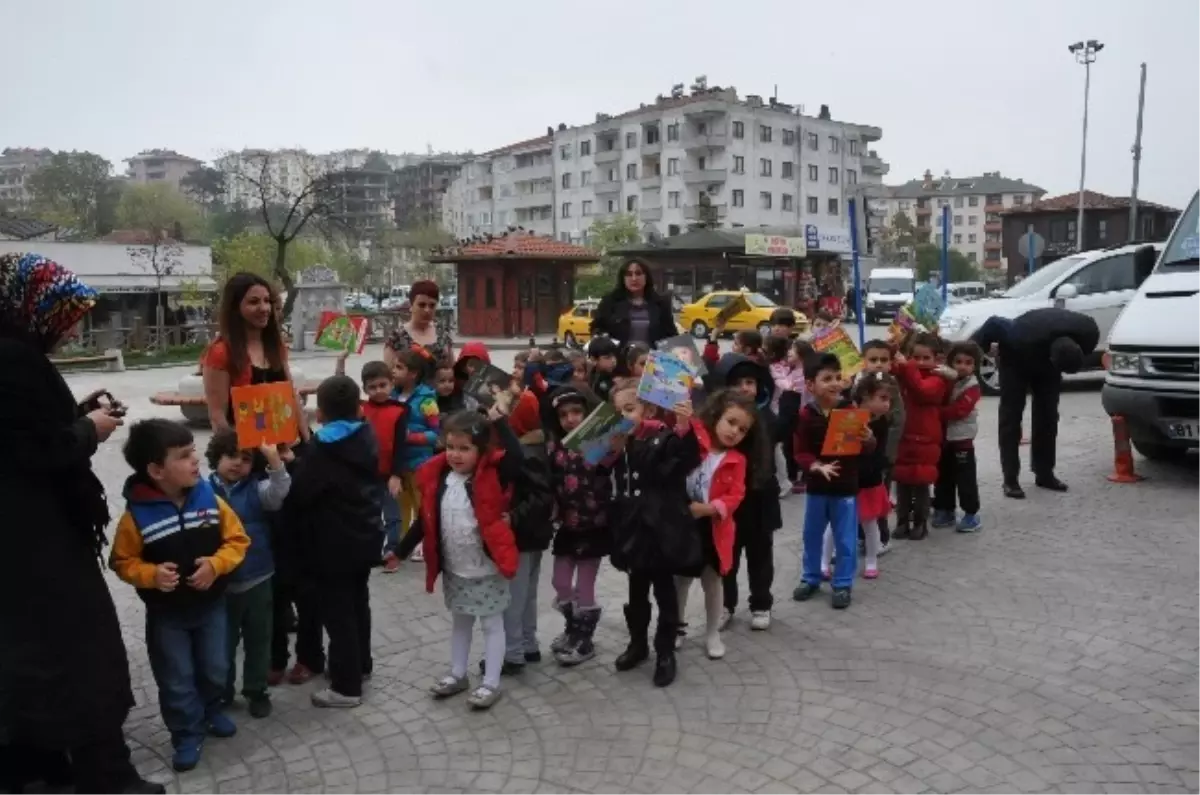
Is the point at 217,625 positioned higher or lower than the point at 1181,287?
lower

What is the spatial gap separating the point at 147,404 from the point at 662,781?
15.6 meters

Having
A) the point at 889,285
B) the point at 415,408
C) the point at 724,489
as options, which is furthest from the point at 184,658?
the point at 889,285

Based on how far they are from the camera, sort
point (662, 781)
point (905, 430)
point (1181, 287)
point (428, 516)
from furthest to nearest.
Answer: point (1181, 287)
point (905, 430)
point (428, 516)
point (662, 781)

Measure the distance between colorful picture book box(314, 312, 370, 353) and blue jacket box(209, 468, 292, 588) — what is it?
2.60 metres

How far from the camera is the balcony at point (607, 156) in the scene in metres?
76.2

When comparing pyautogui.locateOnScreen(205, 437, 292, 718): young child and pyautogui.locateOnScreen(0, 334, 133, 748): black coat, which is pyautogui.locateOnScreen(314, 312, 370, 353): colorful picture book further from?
pyautogui.locateOnScreen(0, 334, 133, 748): black coat

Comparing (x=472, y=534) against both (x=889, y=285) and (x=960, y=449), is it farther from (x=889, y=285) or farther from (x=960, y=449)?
Answer: (x=889, y=285)

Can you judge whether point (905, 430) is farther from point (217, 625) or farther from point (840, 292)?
point (840, 292)

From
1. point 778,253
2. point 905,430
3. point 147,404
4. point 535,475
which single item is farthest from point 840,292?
point 535,475

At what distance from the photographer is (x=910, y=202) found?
127062mm

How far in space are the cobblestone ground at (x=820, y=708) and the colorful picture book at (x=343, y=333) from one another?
1780 millimetres

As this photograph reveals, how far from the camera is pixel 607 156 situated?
76750 millimetres

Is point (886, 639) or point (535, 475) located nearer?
point (535, 475)

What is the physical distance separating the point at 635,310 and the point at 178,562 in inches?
163
